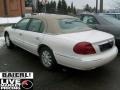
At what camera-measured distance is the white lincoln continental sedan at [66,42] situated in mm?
5203

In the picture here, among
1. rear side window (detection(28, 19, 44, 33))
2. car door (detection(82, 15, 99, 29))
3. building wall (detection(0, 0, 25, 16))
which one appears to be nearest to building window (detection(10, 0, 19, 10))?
building wall (detection(0, 0, 25, 16))

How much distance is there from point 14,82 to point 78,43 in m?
1.75

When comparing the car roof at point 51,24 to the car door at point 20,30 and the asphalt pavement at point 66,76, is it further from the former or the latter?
the asphalt pavement at point 66,76

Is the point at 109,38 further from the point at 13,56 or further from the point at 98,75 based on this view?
the point at 13,56

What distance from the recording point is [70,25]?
6320mm

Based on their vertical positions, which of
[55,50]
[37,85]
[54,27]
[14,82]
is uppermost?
[54,27]

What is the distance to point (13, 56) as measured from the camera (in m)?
7.55

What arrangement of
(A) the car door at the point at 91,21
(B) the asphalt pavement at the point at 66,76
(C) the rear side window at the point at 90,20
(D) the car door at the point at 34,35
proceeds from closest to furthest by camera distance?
(B) the asphalt pavement at the point at 66,76, (D) the car door at the point at 34,35, (A) the car door at the point at 91,21, (C) the rear side window at the point at 90,20

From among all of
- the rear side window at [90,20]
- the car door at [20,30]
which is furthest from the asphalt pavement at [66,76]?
the rear side window at [90,20]

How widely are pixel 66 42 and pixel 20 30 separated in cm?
250

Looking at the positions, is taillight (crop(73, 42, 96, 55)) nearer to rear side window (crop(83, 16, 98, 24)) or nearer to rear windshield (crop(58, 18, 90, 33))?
rear windshield (crop(58, 18, 90, 33))

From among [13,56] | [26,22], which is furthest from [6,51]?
[26,22]

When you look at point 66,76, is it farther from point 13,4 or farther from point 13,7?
point 13,4

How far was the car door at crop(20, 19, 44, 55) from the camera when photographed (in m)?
6.24
